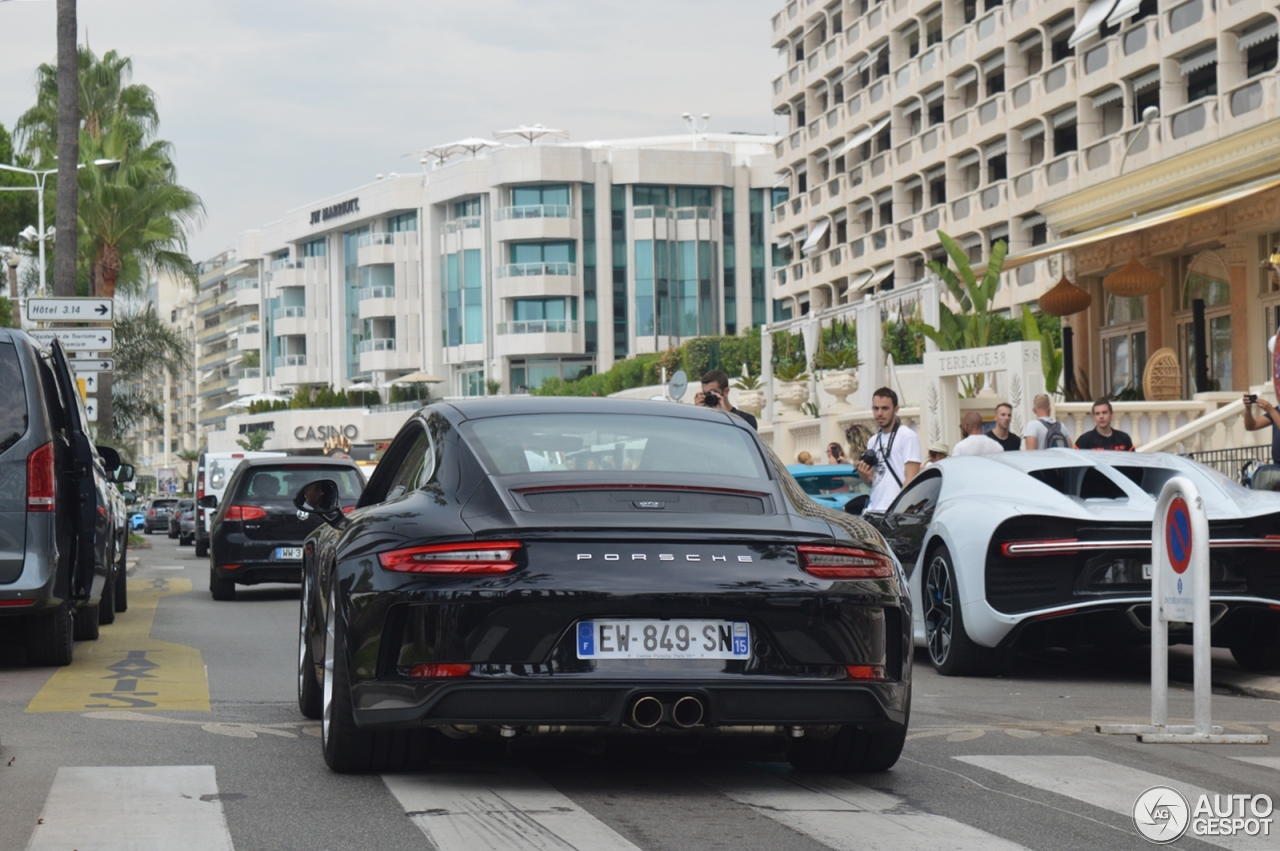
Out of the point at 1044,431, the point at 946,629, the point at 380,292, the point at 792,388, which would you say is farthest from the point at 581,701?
the point at 380,292

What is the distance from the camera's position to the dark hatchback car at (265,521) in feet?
60.0

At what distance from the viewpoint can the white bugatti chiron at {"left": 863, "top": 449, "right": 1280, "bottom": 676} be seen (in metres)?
9.45

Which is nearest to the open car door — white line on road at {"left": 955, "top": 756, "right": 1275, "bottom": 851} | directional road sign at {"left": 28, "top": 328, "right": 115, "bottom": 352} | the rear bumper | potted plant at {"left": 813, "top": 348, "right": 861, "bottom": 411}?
the rear bumper

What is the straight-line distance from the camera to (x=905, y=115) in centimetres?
6109

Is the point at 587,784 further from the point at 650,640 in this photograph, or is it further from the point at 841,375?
the point at 841,375

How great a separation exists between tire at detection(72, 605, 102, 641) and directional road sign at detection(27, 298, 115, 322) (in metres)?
9.48

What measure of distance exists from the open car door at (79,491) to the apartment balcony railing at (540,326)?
8548 cm

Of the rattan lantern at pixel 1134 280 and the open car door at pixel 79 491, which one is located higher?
the rattan lantern at pixel 1134 280

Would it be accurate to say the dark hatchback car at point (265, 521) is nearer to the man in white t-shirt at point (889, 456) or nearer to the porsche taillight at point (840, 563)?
the man in white t-shirt at point (889, 456)

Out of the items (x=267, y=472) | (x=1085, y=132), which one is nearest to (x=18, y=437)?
(x=267, y=472)

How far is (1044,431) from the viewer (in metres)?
18.0

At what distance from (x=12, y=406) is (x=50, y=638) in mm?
1454

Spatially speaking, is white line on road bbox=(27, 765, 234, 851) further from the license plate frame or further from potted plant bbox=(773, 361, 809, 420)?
potted plant bbox=(773, 361, 809, 420)

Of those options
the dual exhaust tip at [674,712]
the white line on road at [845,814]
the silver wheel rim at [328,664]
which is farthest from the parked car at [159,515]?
the dual exhaust tip at [674,712]
